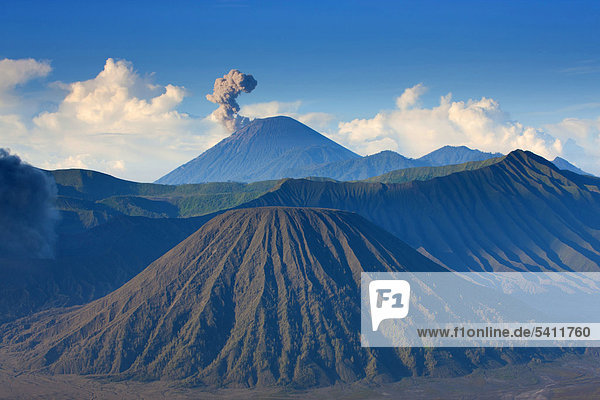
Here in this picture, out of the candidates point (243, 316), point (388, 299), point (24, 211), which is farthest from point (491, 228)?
point (24, 211)

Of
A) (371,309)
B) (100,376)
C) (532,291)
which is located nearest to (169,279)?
(100,376)

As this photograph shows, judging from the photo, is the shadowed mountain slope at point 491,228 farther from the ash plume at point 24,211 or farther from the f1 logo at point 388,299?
the f1 logo at point 388,299

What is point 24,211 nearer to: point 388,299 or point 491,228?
point 388,299

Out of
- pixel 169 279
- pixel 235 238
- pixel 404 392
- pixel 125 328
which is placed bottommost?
pixel 404 392

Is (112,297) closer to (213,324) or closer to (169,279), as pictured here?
(169,279)

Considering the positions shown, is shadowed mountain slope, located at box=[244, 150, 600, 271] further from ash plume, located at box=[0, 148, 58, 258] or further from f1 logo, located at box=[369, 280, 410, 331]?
f1 logo, located at box=[369, 280, 410, 331]

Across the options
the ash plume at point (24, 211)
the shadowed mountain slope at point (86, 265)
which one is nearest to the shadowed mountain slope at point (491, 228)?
the shadowed mountain slope at point (86, 265)

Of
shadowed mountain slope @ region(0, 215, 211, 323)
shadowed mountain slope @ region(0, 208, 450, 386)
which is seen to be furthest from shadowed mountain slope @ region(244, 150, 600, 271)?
shadowed mountain slope @ region(0, 208, 450, 386)

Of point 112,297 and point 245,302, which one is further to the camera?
point 112,297
